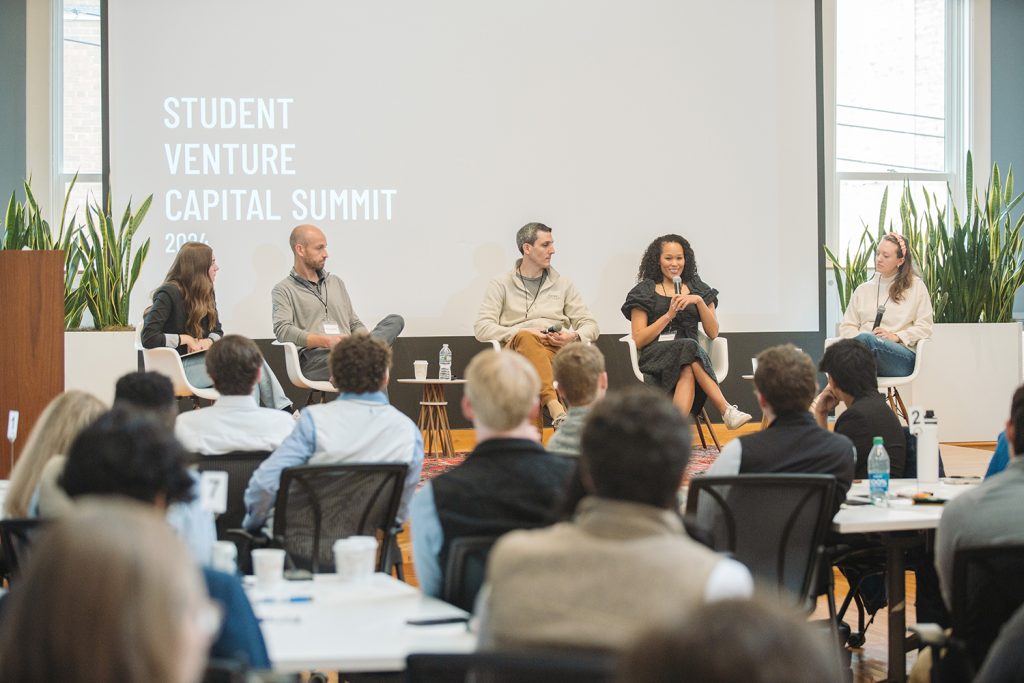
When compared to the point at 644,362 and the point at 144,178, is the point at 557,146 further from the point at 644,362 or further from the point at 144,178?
the point at 144,178

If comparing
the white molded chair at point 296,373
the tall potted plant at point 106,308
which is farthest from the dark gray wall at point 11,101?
the white molded chair at point 296,373

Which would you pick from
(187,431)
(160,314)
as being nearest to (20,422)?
(160,314)

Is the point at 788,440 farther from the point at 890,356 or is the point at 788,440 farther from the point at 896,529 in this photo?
the point at 890,356

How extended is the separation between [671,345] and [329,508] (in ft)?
13.1

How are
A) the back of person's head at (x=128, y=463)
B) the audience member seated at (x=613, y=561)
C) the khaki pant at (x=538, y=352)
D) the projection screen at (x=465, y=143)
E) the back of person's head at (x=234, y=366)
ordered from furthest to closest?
the projection screen at (x=465, y=143), the khaki pant at (x=538, y=352), the back of person's head at (x=234, y=366), the back of person's head at (x=128, y=463), the audience member seated at (x=613, y=561)

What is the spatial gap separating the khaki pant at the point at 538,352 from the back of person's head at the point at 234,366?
337cm

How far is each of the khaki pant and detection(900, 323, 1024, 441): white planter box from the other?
2732 mm

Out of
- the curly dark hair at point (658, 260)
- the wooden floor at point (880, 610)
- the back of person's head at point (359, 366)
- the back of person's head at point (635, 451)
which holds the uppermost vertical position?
the curly dark hair at point (658, 260)

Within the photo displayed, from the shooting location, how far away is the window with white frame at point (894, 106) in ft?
31.0

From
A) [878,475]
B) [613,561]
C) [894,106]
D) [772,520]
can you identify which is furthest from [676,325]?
[613,561]

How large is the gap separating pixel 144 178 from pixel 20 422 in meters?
3.04

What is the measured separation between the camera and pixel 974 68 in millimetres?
9602

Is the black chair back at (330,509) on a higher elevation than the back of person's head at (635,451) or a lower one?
lower

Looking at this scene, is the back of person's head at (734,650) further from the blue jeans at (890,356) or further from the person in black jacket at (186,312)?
the blue jeans at (890,356)
